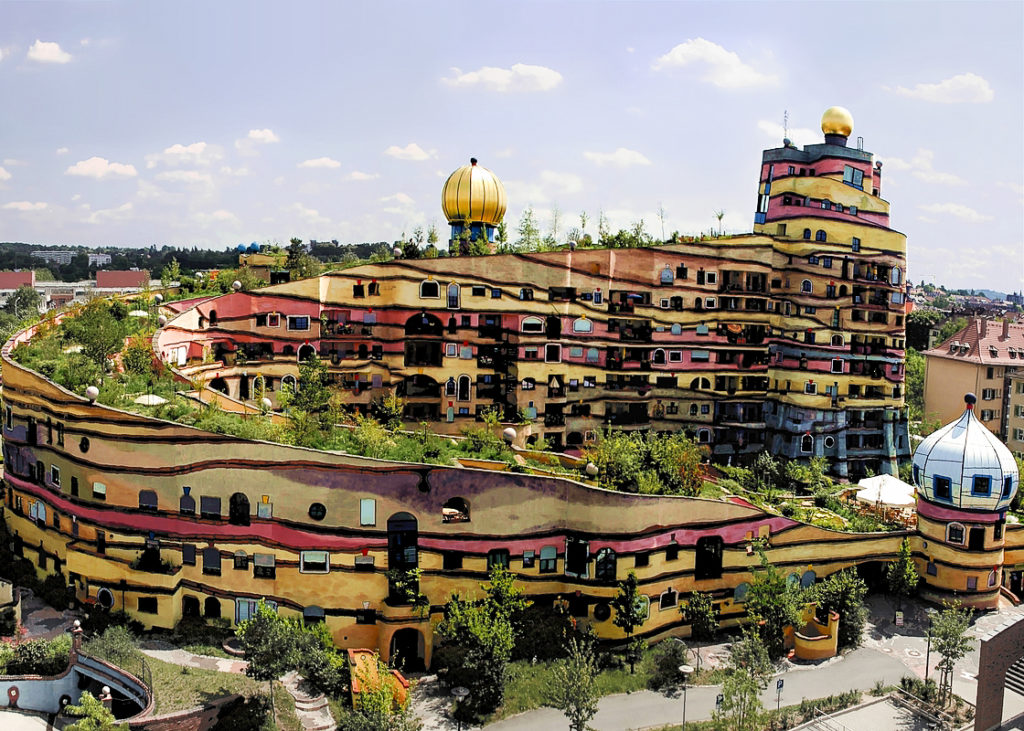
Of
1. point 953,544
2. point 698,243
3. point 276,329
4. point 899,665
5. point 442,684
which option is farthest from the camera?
point 698,243

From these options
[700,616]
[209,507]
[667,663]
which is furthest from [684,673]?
[209,507]

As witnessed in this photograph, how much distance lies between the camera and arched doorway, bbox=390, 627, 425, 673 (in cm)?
3244

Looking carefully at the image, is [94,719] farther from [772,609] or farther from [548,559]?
[772,609]

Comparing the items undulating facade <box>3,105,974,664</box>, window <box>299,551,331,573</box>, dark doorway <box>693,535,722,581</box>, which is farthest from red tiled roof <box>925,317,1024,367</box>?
window <box>299,551,331,573</box>

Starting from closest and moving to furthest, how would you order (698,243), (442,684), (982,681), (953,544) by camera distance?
(982,681)
(442,684)
(953,544)
(698,243)

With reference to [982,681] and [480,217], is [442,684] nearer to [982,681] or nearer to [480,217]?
[982,681]

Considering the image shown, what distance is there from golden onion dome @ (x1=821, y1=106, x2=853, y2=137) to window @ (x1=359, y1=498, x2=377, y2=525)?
37.4 m

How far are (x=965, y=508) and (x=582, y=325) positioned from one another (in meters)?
21.3

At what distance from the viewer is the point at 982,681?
92.5 ft

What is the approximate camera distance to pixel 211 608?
107 ft

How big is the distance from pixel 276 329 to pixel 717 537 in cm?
2599

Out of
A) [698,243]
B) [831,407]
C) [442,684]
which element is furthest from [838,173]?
[442,684]

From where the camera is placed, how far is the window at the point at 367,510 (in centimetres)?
3206

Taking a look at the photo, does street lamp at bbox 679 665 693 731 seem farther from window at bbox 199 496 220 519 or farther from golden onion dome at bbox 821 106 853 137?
golden onion dome at bbox 821 106 853 137
